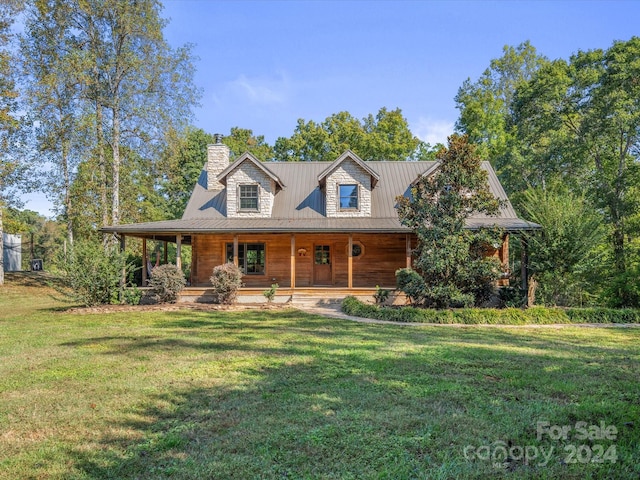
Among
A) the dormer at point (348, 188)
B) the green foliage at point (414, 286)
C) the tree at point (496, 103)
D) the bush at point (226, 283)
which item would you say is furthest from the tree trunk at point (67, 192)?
the tree at point (496, 103)

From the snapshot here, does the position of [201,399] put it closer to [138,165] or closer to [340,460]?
[340,460]

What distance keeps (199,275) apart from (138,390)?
13.8 meters

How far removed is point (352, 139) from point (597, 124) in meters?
17.9

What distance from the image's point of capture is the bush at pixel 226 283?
48.1 ft

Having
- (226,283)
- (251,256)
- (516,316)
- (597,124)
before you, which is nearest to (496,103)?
(597,124)

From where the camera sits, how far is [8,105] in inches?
800

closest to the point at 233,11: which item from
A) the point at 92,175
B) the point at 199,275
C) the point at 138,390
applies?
the point at 199,275

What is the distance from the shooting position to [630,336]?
8.75 metres

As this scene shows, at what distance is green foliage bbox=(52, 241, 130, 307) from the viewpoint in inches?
523

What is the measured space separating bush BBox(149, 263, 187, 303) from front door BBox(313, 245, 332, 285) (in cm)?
611

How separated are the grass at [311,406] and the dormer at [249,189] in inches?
411

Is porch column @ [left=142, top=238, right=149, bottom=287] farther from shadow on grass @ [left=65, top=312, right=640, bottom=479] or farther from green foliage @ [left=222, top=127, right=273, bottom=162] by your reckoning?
green foliage @ [left=222, top=127, right=273, bottom=162]

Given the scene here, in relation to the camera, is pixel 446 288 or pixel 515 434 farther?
pixel 446 288

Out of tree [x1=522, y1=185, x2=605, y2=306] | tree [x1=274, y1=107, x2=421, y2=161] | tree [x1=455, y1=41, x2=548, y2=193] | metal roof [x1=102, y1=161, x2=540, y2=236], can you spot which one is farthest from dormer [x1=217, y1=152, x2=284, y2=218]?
tree [x1=455, y1=41, x2=548, y2=193]
